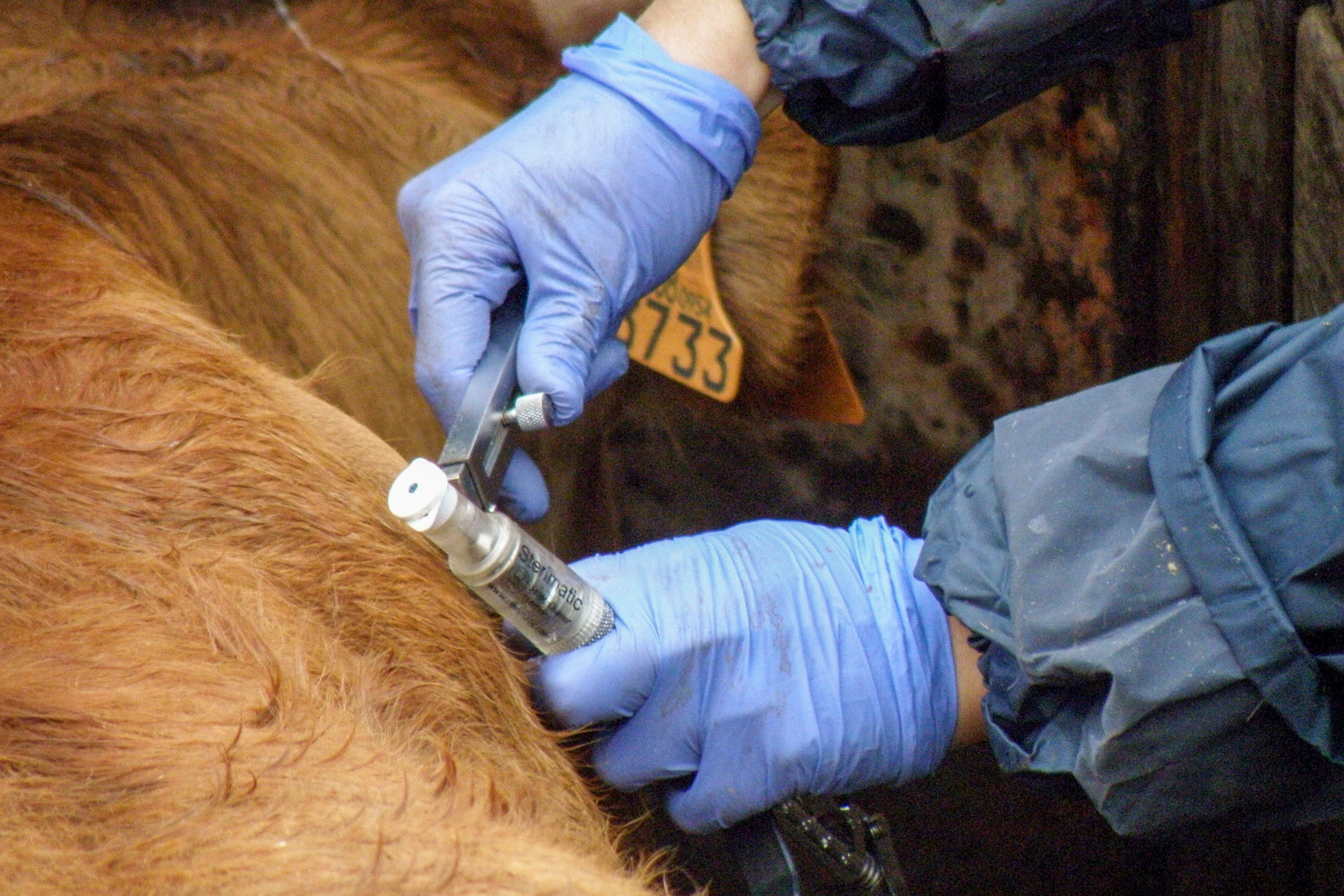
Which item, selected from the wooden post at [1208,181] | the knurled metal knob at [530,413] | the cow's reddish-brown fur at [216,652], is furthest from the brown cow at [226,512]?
the wooden post at [1208,181]

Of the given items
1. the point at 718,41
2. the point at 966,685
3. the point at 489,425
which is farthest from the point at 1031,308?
the point at 489,425

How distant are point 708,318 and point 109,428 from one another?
754 mm

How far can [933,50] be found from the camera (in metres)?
1.08

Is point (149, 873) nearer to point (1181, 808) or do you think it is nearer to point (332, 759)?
point (332, 759)

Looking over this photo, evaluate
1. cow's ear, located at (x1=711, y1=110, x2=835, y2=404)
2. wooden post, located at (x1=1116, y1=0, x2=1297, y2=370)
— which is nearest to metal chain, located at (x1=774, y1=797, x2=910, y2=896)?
cow's ear, located at (x1=711, y1=110, x2=835, y2=404)

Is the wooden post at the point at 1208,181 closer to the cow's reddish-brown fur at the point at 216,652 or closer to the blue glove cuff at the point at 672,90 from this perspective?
the blue glove cuff at the point at 672,90

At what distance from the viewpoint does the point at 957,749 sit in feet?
5.41

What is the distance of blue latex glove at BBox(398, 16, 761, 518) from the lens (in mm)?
961

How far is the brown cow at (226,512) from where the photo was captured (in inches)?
20.3

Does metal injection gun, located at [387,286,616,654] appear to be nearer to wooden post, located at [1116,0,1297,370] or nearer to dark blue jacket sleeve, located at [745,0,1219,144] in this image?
dark blue jacket sleeve, located at [745,0,1219,144]

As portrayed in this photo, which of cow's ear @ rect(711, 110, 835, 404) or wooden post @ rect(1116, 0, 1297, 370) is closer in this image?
wooden post @ rect(1116, 0, 1297, 370)

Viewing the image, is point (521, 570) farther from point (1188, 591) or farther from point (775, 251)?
point (775, 251)

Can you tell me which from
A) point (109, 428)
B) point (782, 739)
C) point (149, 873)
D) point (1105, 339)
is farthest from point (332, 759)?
point (1105, 339)

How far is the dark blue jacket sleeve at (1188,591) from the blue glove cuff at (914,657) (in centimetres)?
10
